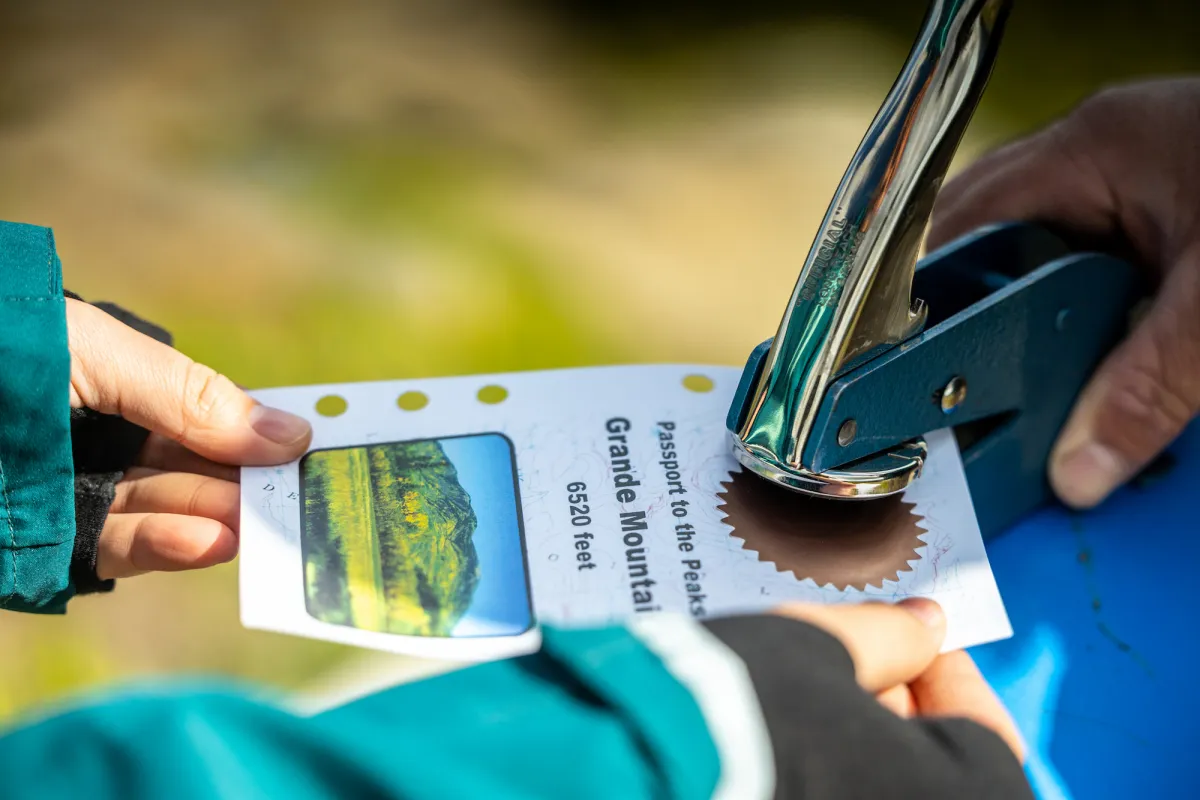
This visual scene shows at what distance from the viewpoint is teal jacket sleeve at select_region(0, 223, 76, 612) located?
761mm

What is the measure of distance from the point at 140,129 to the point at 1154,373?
1755 millimetres

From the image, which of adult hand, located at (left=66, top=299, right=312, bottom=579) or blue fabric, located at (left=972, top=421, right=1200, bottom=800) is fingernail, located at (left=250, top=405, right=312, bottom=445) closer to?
adult hand, located at (left=66, top=299, right=312, bottom=579)

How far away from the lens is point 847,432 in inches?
29.3

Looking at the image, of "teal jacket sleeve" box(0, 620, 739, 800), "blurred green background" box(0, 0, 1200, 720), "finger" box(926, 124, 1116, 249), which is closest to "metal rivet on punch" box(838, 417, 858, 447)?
"teal jacket sleeve" box(0, 620, 739, 800)

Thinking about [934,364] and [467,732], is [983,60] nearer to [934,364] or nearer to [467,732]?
[934,364]

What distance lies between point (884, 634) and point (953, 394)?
19cm

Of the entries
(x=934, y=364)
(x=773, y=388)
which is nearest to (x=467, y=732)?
(x=773, y=388)

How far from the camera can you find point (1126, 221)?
0.99 m

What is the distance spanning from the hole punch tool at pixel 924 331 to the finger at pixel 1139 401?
0.02 metres

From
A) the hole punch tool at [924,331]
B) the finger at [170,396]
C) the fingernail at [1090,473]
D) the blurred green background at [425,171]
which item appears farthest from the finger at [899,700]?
the blurred green background at [425,171]

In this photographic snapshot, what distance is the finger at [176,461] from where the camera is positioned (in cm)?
88

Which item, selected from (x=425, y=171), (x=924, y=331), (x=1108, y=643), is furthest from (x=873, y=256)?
(x=425, y=171)

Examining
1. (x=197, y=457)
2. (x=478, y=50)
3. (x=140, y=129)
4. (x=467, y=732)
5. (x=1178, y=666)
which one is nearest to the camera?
(x=467, y=732)

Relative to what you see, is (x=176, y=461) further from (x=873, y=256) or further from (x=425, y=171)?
(x=425, y=171)
